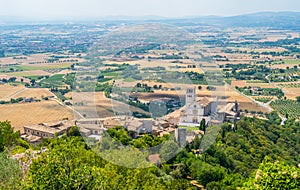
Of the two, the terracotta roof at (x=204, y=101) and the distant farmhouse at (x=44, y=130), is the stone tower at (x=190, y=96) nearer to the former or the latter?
the terracotta roof at (x=204, y=101)

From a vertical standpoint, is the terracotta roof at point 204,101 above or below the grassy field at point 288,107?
above

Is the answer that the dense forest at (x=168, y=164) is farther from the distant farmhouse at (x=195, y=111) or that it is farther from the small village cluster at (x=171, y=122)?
the distant farmhouse at (x=195, y=111)

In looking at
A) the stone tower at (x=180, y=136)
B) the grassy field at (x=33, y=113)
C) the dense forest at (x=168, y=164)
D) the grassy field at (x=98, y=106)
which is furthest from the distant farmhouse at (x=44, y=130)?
the stone tower at (x=180, y=136)

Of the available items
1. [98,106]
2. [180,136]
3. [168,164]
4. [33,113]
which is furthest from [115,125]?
[33,113]

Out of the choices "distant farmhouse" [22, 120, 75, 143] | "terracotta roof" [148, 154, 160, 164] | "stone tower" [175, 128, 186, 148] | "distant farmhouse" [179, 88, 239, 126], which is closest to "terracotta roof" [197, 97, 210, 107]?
"distant farmhouse" [179, 88, 239, 126]

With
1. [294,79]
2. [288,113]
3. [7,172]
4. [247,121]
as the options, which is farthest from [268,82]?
[7,172]

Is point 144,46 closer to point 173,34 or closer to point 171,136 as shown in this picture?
point 173,34

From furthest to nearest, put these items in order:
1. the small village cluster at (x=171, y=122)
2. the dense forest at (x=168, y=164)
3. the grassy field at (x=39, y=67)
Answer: the grassy field at (x=39, y=67) < the small village cluster at (x=171, y=122) < the dense forest at (x=168, y=164)

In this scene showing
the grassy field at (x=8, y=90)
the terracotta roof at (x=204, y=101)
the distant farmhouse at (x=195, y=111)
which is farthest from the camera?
the grassy field at (x=8, y=90)

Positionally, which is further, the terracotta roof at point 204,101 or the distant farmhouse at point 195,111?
the terracotta roof at point 204,101

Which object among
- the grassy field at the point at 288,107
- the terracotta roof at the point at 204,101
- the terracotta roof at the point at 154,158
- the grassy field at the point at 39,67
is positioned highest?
the terracotta roof at the point at 204,101
